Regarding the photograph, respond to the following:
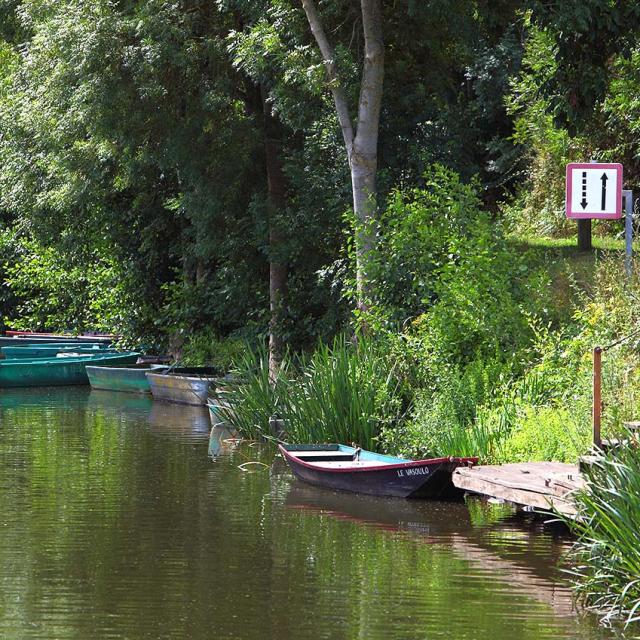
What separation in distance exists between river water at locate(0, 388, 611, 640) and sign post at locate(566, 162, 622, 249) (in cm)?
379

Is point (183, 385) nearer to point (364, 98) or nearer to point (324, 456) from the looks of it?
point (364, 98)

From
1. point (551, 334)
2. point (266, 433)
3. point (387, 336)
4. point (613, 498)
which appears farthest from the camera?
point (266, 433)

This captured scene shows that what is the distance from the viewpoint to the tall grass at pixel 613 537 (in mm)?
9977

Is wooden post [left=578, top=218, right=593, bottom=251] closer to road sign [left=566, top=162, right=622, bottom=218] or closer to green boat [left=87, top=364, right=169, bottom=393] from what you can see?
road sign [left=566, top=162, right=622, bottom=218]

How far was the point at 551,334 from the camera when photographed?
17.4 meters

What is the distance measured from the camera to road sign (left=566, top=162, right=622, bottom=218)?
1617cm

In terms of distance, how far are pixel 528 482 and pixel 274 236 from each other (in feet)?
45.9

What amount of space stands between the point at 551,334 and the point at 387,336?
101 inches

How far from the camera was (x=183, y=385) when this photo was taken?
93.7 ft

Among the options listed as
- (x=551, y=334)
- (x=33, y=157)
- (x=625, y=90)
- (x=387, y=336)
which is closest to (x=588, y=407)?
(x=551, y=334)

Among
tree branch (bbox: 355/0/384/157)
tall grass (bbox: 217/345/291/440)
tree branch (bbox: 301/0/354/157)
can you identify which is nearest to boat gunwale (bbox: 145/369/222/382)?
tall grass (bbox: 217/345/291/440)

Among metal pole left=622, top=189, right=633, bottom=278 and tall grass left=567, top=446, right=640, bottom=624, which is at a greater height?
metal pole left=622, top=189, right=633, bottom=278

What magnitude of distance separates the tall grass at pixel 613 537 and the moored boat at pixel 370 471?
14.1ft

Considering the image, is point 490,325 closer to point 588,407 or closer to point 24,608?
point 588,407
